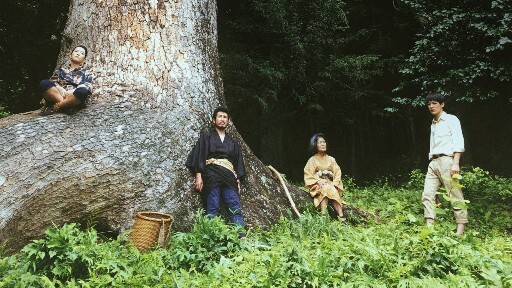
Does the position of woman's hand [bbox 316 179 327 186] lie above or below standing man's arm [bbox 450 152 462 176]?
below

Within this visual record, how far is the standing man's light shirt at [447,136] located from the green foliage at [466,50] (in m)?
1.83

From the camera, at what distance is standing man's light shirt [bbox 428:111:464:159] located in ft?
20.3

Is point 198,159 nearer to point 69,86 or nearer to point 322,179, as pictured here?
point 69,86

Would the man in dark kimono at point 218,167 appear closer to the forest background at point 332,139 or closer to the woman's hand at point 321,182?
the forest background at point 332,139

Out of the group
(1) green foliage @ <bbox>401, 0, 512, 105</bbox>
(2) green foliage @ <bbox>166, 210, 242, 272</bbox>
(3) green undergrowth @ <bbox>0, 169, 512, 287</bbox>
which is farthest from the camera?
(1) green foliage @ <bbox>401, 0, 512, 105</bbox>

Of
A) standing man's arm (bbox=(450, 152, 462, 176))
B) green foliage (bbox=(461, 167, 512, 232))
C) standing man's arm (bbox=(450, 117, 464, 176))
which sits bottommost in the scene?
green foliage (bbox=(461, 167, 512, 232))

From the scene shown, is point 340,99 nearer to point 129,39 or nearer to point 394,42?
point 394,42

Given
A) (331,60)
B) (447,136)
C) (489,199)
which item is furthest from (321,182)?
(331,60)

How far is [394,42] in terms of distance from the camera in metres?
15.3

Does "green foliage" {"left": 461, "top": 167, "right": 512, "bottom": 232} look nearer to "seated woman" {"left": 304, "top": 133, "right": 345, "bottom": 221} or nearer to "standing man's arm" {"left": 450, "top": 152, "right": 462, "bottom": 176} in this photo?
"standing man's arm" {"left": 450, "top": 152, "right": 462, "bottom": 176}

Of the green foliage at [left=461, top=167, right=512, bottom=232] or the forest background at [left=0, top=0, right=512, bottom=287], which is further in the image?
the green foliage at [left=461, top=167, right=512, bottom=232]

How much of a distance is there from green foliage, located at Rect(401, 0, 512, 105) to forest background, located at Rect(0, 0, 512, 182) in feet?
0.06

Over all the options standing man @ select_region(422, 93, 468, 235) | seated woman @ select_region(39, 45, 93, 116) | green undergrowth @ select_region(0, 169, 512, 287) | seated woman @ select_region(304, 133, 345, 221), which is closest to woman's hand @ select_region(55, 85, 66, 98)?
seated woman @ select_region(39, 45, 93, 116)

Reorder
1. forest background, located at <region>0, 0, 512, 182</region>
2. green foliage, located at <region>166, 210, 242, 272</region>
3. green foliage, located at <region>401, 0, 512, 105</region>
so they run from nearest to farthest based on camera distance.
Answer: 1. green foliage, located at <region>166, 210, 242, 272</region>
2. green foliage, located at <region>401, 0, 512, 105</region>
3. forest background, located at <region>0, 0, 512, 182</region>
